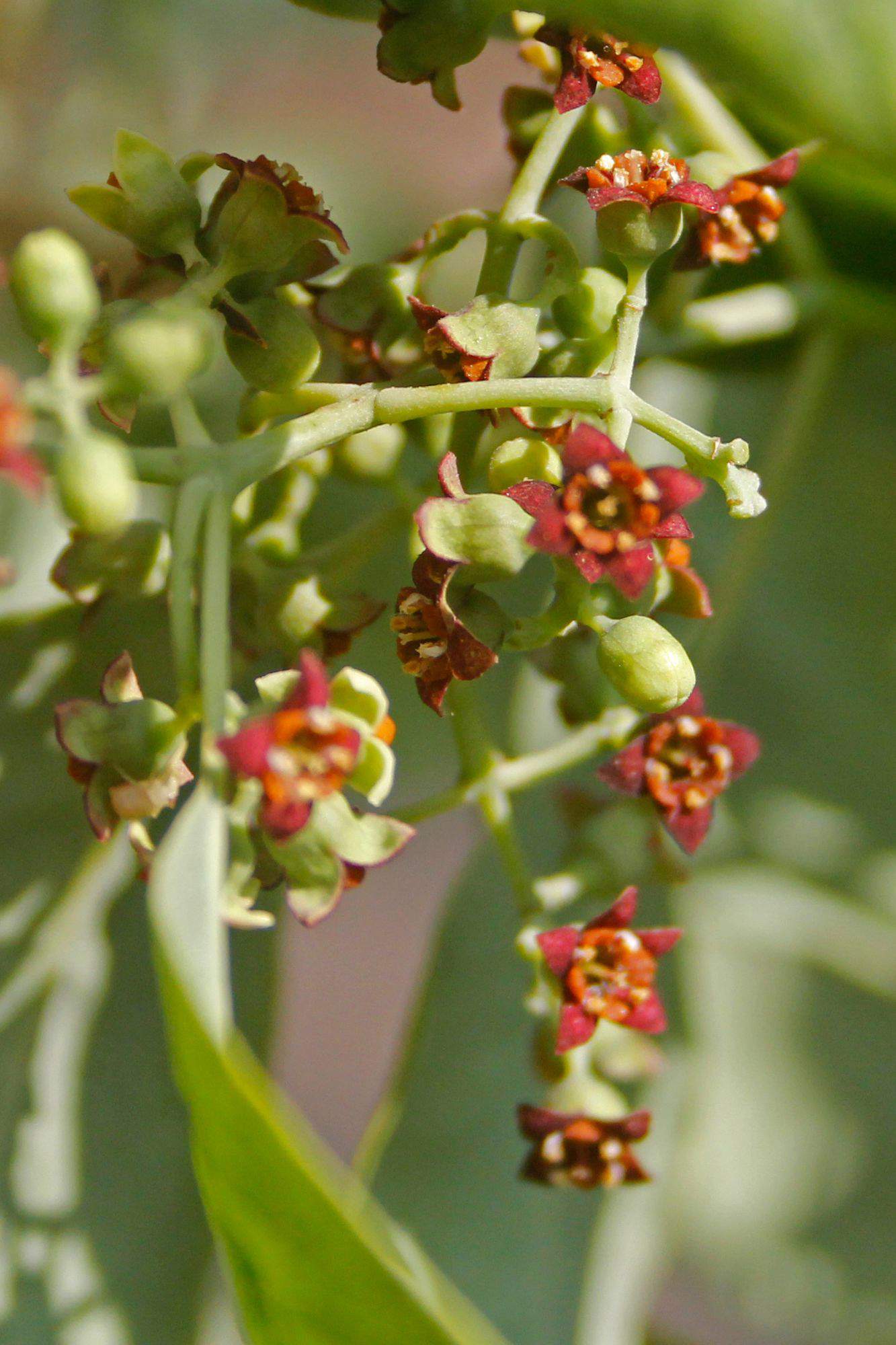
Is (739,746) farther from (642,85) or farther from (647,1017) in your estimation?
(642,85)

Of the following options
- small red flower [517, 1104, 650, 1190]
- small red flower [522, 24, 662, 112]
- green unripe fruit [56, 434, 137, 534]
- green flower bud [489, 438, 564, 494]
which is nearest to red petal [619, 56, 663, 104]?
small red flower [522, 24, 662, 112]

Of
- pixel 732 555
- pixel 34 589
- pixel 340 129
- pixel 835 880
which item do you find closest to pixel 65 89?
pixel 340 129

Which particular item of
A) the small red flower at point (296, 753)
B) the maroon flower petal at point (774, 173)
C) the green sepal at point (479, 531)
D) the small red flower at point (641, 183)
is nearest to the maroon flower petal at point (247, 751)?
the small red flower at point (296, 753)

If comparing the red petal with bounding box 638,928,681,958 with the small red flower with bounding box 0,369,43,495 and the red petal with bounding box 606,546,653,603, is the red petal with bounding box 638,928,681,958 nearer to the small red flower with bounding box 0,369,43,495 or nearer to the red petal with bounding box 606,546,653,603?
the red petal with bounding box 606,546,653,603

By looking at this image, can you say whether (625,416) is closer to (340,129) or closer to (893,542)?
(893,542)

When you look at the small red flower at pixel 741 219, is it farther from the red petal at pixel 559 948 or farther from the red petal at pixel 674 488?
the red petal at pixel 559 948

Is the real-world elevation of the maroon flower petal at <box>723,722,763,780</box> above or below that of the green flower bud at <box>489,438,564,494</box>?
below
